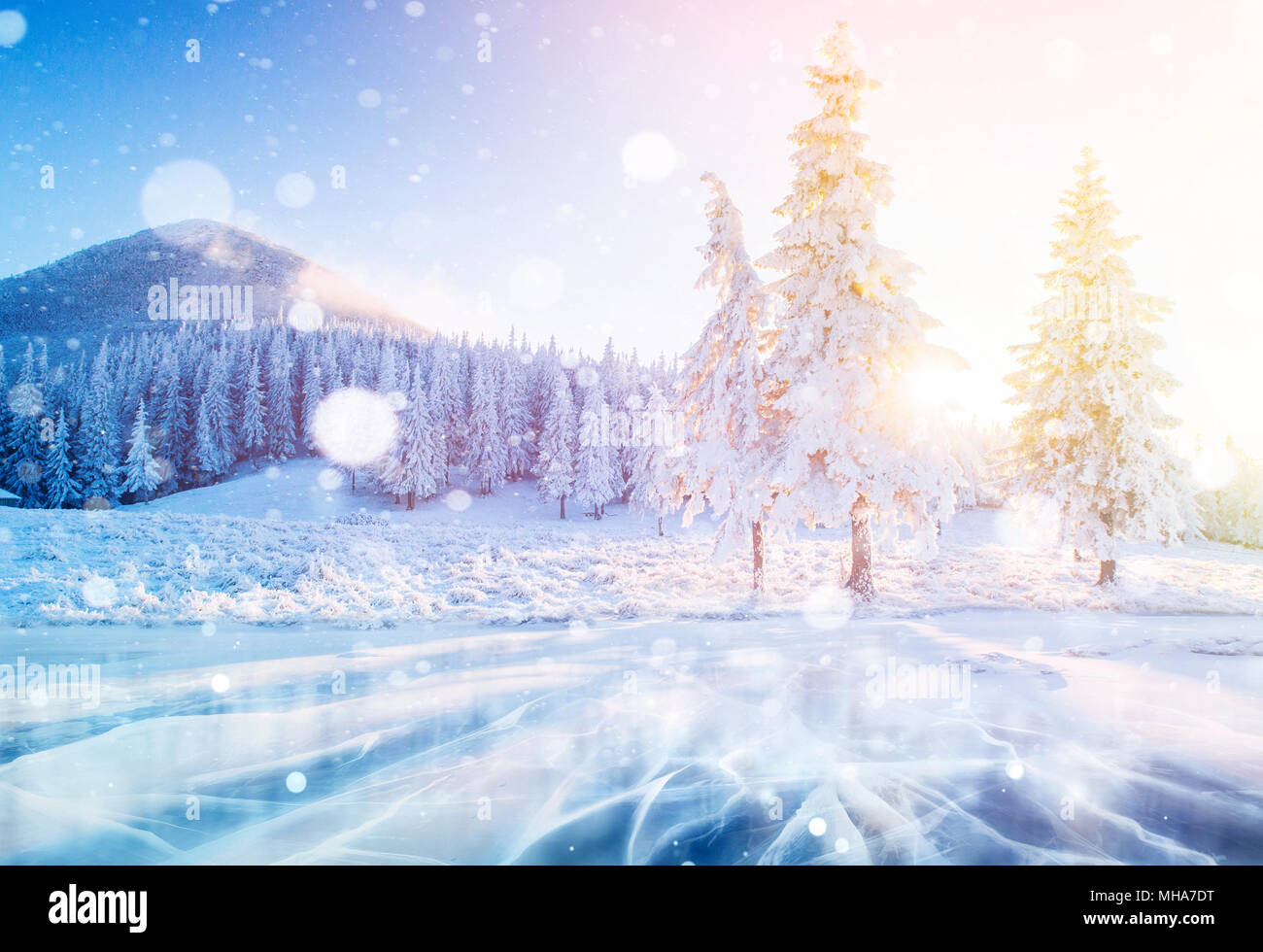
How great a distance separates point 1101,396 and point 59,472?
88.5 meters

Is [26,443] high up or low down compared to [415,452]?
up

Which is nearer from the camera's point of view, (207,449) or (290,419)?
(207,449)

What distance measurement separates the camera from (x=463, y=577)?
1648 centimetres

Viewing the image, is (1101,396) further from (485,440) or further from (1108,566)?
(485,440)

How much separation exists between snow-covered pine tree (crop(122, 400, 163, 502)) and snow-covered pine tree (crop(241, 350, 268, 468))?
1208cm

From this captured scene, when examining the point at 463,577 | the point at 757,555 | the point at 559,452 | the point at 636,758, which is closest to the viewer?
the point at 636,758

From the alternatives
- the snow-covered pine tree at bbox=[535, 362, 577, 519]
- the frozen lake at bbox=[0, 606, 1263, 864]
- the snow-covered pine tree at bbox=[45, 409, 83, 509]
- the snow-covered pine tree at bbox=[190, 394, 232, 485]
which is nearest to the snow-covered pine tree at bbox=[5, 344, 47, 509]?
the snow-covered pine tree at bbox=[45, 409, 83, 509]

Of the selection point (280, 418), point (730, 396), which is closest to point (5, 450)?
point (280, 418)

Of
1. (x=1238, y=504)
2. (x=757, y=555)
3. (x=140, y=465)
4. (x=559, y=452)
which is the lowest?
(x=1238, y=504)

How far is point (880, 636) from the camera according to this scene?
9656 mm

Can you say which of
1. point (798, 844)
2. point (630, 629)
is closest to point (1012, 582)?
point (630, 629)

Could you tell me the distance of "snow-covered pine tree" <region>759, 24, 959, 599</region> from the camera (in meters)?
13.1

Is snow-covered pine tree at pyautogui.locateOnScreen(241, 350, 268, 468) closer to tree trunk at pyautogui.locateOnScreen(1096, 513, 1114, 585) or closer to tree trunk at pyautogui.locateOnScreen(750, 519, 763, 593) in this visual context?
tree trunk at pyautogui.locateOnScreen(750, 519, 763, 593)
